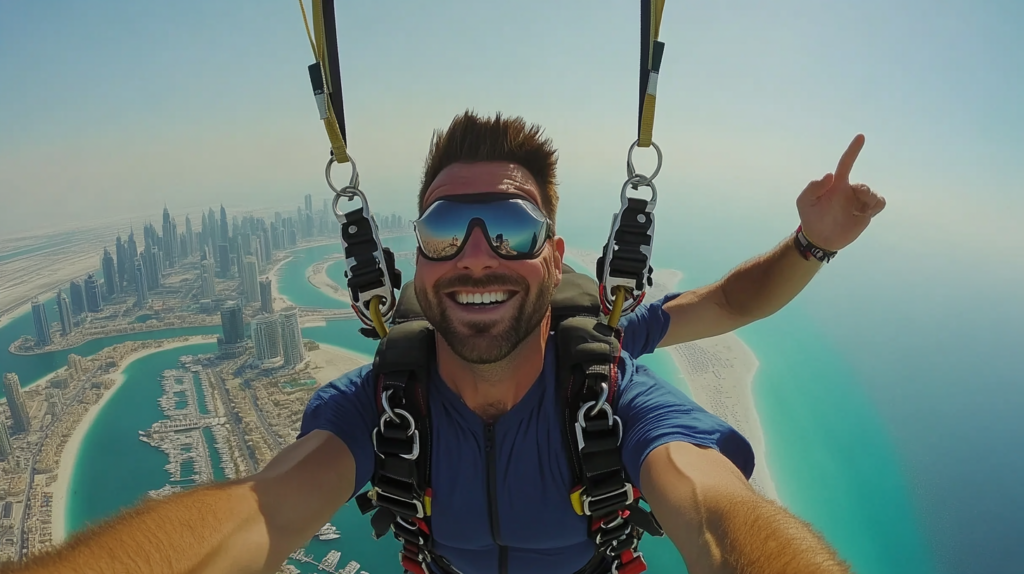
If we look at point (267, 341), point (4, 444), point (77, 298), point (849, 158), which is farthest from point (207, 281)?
point (849, 158)

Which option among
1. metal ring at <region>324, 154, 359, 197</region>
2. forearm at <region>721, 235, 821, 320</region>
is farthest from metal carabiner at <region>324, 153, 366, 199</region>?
forearm at <region>721, 235, 821, 320</region>

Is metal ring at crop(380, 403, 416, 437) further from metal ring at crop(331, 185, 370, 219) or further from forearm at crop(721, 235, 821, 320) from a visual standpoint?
forearm at crop(721, 235, 821, 320)

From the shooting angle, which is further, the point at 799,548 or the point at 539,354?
the point at 539,354

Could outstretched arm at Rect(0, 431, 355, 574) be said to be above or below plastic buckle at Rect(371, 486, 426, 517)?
above

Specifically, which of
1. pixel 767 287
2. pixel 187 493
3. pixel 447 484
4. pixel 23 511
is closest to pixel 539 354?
pixel 447 484

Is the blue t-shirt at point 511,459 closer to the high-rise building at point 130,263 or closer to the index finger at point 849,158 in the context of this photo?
the index finger at point 849,158

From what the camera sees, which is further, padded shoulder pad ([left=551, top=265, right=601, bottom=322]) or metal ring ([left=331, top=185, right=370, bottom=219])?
padded shoulder pad ([left=551, top=265, right=601, bottom=322])

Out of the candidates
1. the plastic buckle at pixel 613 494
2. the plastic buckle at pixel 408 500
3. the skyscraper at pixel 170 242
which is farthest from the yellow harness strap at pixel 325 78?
the skyscraper at pixel 170 242

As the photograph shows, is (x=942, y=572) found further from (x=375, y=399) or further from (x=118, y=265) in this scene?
(x=118, y=265)
